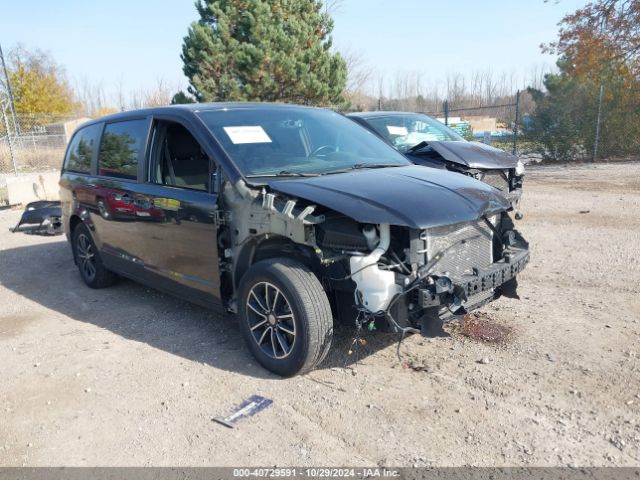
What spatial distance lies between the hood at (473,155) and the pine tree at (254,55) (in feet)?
38.9

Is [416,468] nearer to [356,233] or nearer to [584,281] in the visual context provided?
[356,233]

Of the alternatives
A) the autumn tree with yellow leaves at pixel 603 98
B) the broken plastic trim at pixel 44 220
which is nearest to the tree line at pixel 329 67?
the autumn tree with yellow leaves at pixel 603 98

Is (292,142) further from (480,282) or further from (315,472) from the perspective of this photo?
(315,472)

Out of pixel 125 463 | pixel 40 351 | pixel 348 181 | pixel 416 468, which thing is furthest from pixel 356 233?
pixel 40 351

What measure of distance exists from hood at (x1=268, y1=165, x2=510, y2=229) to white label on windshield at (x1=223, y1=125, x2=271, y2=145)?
20.2 inches

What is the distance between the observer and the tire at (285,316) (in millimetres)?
3338

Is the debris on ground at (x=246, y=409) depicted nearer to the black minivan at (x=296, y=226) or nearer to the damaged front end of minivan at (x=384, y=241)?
the black minivan at (x=296, y=226)

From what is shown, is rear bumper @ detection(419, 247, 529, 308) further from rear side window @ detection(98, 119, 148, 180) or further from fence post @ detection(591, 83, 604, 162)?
fence post @ detection(591, 83, 604, 162)

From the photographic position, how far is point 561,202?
972 cm

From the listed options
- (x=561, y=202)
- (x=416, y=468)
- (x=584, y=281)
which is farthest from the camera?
(x=561, y=202)

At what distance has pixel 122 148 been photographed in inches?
197

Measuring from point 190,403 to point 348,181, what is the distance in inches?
70.5

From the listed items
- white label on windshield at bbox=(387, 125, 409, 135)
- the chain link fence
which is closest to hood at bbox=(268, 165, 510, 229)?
white label on windshield at bbox=(387, 125, 409, 135)

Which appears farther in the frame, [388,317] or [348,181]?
[348,181]
